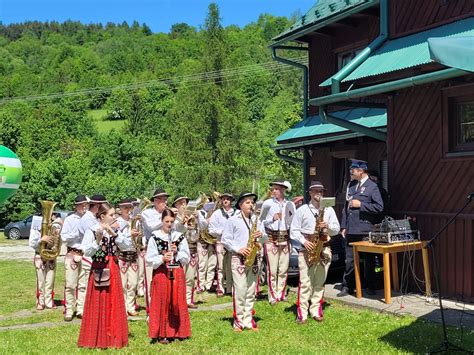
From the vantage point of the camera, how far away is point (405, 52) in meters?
10.5

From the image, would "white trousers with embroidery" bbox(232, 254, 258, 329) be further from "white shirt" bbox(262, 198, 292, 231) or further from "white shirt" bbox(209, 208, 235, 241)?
"white shirt" bbox(209, 208, 235, 241)

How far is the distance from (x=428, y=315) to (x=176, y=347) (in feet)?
12.1

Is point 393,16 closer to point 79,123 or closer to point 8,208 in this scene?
point 8,208

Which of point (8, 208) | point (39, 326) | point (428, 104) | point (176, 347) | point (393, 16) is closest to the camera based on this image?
point (176, 347)

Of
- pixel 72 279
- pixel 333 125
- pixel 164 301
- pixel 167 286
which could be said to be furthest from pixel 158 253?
pixel 333 125

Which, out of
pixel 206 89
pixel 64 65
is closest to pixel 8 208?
pixel 206 89

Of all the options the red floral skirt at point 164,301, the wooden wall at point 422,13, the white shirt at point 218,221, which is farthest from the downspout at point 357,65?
the red floral skirt at point 164,301

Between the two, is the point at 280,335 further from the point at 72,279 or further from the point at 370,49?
the point at 370,49

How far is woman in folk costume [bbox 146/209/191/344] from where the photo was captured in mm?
8070

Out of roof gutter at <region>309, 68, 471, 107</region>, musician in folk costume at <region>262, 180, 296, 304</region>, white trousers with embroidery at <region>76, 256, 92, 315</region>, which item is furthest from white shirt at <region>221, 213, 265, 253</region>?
roof gutter at <region>309, 68, 471, 107</region>

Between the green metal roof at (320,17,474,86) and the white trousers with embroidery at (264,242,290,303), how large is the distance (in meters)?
3.40

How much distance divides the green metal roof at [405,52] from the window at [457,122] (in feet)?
2.53

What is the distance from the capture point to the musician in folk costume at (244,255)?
869 centimetres

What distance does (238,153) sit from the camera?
4166 centimetres
